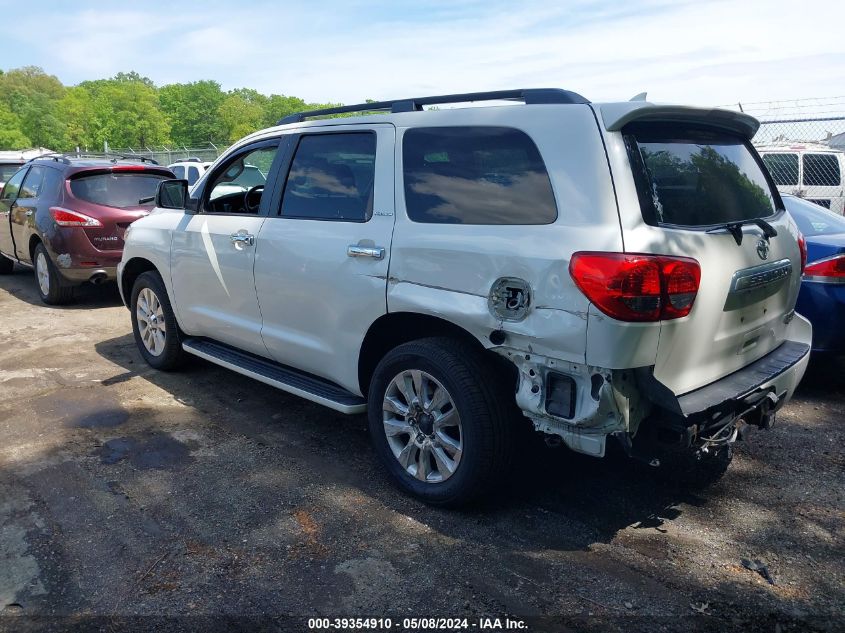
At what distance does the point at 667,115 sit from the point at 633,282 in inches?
35.5

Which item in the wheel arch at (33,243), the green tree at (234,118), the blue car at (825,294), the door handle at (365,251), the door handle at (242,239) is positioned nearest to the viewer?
the door handle at (365,251)

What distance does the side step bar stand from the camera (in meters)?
3.86

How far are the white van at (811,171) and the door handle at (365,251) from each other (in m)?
11.5

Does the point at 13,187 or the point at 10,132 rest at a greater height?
the point at 10,132

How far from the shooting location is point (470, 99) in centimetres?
342

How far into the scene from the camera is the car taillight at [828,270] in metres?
4.81

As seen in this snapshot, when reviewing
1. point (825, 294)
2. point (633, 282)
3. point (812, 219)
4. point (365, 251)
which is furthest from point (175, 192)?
point (812, 219)

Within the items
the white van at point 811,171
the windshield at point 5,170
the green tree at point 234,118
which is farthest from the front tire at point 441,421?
the green tree at point 234,118

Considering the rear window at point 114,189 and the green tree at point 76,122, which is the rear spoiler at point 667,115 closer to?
the rear window at point 114,189

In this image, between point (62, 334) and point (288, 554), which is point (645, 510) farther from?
point (62, 334)

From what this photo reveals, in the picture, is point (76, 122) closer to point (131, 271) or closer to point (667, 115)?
point (131, 271)

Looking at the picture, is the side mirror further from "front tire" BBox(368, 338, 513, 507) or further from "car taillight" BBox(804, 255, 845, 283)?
"car taillight" BBox(804, 255, 845, 283)

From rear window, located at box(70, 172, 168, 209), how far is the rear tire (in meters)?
0.92

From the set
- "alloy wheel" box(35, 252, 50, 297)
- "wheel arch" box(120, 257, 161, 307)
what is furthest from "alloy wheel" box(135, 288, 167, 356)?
"alloy wheel" box(35, 252, 50, 297)
